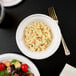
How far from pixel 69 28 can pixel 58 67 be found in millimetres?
214

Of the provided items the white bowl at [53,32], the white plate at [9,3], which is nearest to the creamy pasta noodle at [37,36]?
the white bowl at [53,32]

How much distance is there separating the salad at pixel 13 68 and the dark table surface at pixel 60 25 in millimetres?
63

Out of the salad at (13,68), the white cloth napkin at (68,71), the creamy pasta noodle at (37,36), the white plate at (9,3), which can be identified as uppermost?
Result: the white plate at (9,3)

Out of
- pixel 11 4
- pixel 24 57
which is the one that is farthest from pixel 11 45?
pixel 11 4

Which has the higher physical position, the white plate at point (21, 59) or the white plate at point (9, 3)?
the white plate at point (9, 3)

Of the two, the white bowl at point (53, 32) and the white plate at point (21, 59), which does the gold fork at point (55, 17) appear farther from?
the white plate at point (21, 59)

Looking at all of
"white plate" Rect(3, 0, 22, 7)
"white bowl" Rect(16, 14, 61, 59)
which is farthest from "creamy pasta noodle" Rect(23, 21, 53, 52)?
"white plate" Rect(3, 0, 22, 7)

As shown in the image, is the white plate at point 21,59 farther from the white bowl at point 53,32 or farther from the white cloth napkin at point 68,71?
the white cloth napkin at point 68,71

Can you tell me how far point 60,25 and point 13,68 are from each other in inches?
13.0

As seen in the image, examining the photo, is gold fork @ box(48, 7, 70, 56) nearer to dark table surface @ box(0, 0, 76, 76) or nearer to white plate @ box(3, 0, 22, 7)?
dark table surface @ box(0, 0, 76, 76)

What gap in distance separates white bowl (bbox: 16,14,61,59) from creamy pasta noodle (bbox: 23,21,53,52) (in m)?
0.02

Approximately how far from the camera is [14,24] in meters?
1.14

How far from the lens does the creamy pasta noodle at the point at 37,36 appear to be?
111 cm

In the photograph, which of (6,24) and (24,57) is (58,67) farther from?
(6,24)
